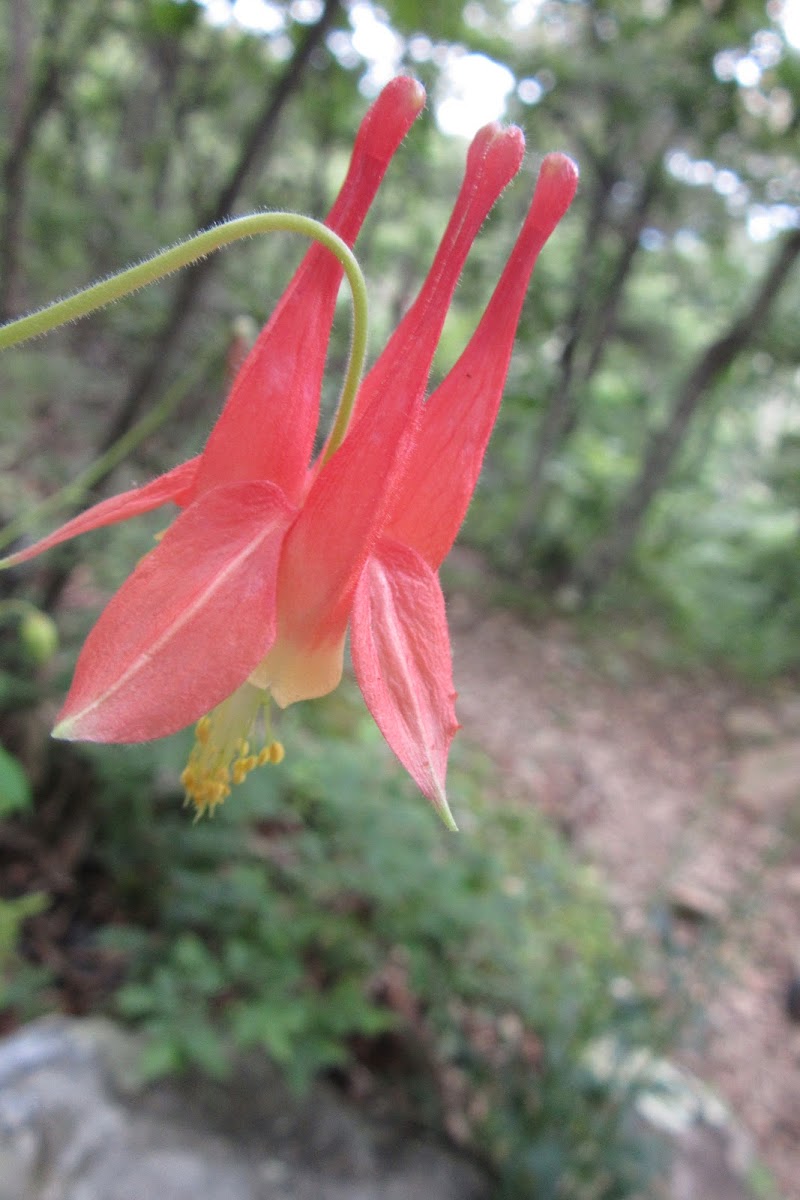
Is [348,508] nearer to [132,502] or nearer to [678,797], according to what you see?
[132,502]

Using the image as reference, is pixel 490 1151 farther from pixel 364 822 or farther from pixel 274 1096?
pixel 364 822

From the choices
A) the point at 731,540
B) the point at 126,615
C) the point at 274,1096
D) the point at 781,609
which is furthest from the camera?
the point at 731,540

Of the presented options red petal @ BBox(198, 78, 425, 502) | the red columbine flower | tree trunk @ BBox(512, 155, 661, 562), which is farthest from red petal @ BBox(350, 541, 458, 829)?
tree trunk @ BBox(512, 155, 661, 562)

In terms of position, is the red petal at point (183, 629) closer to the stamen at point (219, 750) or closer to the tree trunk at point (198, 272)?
the stamen at point (219, 750)

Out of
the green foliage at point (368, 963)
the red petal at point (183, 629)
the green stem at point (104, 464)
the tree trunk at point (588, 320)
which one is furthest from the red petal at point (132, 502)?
the tree trunk at point (588, 320)

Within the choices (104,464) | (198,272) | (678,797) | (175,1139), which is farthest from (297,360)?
(678,797)

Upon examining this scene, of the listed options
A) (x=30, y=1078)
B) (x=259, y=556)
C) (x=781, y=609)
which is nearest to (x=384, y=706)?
(x=259, y=556)

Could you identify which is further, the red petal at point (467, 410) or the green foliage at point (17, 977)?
the green foliage at point (17, 977)
